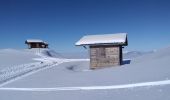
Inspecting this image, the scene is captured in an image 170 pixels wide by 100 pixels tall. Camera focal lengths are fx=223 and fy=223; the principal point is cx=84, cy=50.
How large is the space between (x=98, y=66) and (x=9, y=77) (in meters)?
10.3

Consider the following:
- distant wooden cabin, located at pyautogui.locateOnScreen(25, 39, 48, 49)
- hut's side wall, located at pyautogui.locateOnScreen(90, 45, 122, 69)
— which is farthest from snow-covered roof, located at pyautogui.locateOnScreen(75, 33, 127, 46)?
distant wooden cabin, located at pyautogui.locateOnScreen(25, 39, 48, 49)

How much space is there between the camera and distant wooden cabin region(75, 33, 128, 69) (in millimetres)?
23984

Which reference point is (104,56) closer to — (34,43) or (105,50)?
(105,50)

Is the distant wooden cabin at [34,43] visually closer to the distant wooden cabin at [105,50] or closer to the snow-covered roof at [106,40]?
the snow-covered roof at [106,40]

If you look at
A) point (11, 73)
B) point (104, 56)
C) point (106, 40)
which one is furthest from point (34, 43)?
point (11, 73)

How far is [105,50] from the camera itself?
24.4 meters

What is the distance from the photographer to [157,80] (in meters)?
11.2

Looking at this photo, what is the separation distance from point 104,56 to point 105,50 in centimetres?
67

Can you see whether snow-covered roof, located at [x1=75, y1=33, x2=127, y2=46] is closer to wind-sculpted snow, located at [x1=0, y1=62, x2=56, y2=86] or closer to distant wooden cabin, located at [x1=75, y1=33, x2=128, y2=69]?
distant wooden cabin, located at [x1=75, y1=33, x2=128, y2=69]

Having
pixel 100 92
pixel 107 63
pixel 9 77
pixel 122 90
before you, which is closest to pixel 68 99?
pixel 100 92

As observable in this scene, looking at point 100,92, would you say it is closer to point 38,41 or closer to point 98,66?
point 98,66

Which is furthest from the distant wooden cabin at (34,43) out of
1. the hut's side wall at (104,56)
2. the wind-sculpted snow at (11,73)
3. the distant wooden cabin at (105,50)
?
the hut's side wall at (104,56)

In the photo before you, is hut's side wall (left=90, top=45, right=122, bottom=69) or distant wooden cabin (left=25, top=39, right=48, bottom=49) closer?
hut's side wall (left=90, top=45, right=122, bottom=69)

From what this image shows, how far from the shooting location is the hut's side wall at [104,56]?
2409cm
